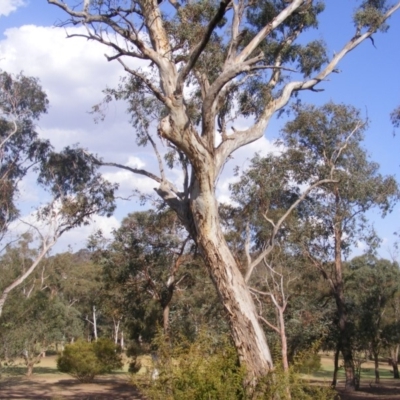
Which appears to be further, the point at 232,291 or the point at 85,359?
the point at 85,359

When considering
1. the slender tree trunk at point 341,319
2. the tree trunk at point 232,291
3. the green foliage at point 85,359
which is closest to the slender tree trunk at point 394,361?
the slender tree trunk at point 341,319

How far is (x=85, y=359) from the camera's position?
93.5 ft

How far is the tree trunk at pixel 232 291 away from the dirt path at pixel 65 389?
13.3 meters

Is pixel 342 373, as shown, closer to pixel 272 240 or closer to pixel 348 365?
pixel 348 365

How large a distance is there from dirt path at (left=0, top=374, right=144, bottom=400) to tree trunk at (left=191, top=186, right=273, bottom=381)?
13312mm

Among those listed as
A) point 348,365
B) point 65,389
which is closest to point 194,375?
point 348,365

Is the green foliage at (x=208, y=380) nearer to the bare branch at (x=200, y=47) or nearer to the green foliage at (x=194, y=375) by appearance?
the green foliage at (x=194, y=375)

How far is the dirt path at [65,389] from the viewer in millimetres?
22469

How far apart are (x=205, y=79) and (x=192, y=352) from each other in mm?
5577

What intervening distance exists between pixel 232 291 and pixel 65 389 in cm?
1976

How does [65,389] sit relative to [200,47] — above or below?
below

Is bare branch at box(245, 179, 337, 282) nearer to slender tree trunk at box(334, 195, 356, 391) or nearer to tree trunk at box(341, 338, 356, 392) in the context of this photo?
slender tree trunk at box(334, 195, 356, 391)

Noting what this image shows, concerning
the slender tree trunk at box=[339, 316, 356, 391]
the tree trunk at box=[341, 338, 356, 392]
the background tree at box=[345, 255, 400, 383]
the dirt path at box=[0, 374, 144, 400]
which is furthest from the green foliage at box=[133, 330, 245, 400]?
the background tree at box=[345, 255, 400, 383]

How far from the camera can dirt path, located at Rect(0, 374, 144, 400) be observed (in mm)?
22469
